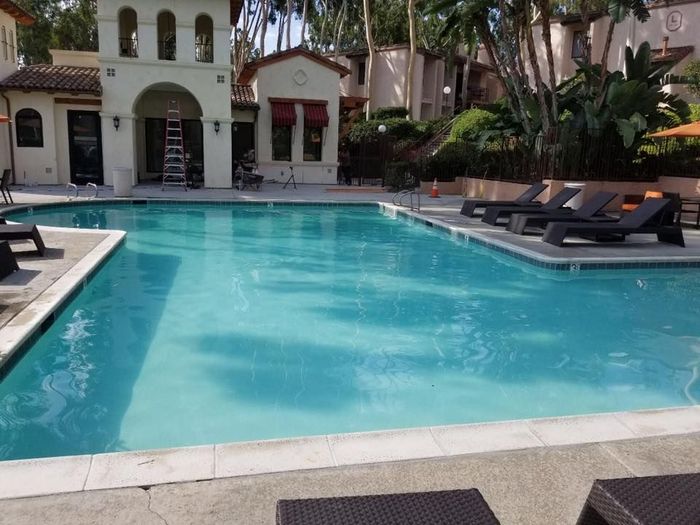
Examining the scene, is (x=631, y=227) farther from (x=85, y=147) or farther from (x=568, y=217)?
(x=85, y=147)

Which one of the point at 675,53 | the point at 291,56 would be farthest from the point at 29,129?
the point at 675,53

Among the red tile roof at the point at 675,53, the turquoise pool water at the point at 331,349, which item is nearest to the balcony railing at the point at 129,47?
the turquoise pool water at the point at 331,349

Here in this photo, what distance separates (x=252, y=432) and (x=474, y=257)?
7608 mm

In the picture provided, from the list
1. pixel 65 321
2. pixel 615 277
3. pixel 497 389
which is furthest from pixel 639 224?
pixel 65 321

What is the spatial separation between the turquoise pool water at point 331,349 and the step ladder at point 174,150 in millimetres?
11003

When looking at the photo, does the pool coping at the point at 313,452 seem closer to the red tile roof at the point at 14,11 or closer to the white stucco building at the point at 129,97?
the white stucco building at the point at 129,97

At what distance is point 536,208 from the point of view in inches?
558

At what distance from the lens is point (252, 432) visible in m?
4.66

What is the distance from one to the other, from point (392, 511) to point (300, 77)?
24.9 m

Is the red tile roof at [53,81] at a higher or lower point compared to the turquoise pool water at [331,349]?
higher

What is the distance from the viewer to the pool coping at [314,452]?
3098 millimetres

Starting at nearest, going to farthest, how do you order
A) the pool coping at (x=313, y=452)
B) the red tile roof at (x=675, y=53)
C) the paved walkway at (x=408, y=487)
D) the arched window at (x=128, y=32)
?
the paved walkway at (x=408, y=487) → the pool coping at (x=313, y=452) → the arched window at (x=128, y=32) → the red tile roof at (x=675, y=53)

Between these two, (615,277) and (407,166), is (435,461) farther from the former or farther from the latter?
(407,166)

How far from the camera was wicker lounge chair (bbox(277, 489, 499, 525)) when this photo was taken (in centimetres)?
195
